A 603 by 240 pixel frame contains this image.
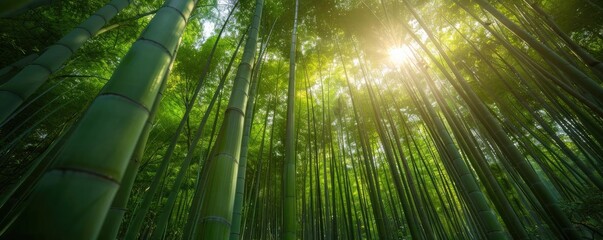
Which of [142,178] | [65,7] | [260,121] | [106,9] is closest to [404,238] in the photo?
[260,121]

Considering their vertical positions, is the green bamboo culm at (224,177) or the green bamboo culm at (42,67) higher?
the green bamboo culm at (42,67)

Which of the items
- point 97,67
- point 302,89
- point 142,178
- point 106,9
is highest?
point 97,67

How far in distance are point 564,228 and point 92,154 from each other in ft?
6.32

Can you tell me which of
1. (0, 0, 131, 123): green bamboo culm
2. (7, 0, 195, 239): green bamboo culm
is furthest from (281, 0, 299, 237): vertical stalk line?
(0, 0, 131, 123): green bamboo culm

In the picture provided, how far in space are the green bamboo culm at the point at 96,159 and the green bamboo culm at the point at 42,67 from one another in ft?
3.72

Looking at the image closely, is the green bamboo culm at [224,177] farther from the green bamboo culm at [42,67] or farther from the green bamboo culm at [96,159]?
the green bamboo culm at [42,67]

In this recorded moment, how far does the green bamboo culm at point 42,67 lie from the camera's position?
1.27m

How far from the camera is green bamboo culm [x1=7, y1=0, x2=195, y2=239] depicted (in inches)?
16.4

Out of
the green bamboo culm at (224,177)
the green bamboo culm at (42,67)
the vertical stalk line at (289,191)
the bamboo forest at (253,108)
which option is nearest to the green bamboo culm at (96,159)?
the bamboo forest at (253,108)

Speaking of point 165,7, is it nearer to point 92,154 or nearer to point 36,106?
point 92,154

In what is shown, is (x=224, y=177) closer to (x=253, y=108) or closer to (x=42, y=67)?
(x=42, y=67)

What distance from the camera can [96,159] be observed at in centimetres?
48

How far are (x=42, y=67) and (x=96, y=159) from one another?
4.58 feet

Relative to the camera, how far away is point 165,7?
0.79 m
